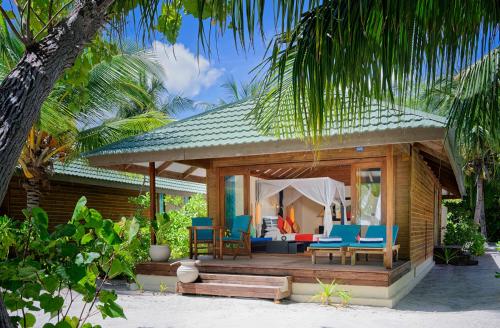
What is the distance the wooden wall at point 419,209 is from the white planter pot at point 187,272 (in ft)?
15.6

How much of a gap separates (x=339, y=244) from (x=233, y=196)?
11.4ft

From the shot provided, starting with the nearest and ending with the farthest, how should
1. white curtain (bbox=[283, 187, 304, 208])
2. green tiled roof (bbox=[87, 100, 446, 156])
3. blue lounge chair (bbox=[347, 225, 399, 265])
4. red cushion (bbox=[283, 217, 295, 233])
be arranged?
green tiled roof (bbox=[87, 100, 446, 156])
blue lounge chair (bbox=[347, 225, 399, 265])
red cushion (bbox=[283, 217, 295, 233])
white curtain (bbox=[283, 187, 304, 208])

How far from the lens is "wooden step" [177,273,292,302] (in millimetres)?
8453

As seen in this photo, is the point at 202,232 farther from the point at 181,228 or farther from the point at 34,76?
the point at 34,76

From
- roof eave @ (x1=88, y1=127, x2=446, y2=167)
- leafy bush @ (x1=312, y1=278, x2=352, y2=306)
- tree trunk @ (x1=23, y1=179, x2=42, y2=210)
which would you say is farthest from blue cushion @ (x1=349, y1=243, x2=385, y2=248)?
tree trunk @ (x1=23, y1=179, x2=42, y2=210)

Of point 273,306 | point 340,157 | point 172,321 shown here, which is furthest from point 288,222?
point 172,321

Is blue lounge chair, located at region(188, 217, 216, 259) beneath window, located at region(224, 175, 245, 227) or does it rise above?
beneath

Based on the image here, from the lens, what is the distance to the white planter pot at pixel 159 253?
10344 millimetres

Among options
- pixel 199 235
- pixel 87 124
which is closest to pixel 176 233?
pixel 199 235

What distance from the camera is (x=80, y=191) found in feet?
55.6

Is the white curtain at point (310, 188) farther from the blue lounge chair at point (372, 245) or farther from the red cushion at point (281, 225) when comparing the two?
the blue lounge chair at point (372, 245)

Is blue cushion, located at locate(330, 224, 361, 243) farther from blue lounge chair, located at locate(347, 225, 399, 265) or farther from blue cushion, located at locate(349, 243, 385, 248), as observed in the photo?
blue cushion, located at locate(349, 243, 385, 248)

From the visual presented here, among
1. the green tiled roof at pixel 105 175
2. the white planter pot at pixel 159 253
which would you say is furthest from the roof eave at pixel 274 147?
the green tiled roof at pixel 105 175

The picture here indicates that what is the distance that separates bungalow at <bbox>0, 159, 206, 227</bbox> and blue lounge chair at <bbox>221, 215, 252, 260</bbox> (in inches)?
141
